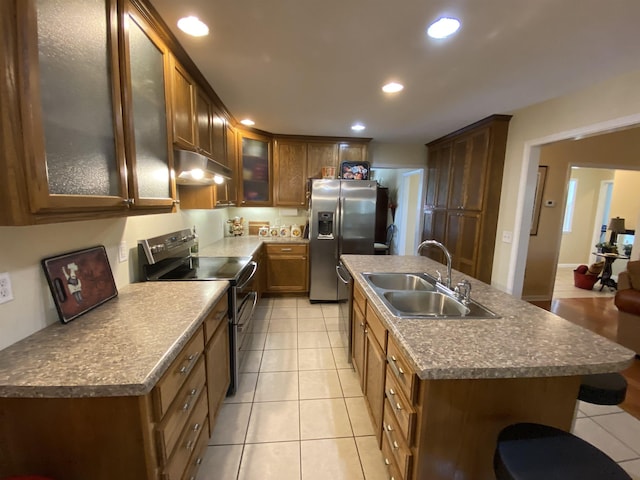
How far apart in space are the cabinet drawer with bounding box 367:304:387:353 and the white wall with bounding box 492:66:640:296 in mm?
2027

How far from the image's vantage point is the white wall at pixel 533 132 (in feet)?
6.49

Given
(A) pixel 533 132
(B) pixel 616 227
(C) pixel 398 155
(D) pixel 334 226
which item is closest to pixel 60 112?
(D) pixel 334 226

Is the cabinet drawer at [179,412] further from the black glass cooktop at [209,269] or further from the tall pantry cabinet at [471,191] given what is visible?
the tall pantry cabinet at [471,191]

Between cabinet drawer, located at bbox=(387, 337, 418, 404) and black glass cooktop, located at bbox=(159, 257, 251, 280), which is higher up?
black glass cooktop, located at bbox=(159, 257, 251, 280)

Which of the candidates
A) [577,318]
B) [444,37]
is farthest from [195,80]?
[577,318]

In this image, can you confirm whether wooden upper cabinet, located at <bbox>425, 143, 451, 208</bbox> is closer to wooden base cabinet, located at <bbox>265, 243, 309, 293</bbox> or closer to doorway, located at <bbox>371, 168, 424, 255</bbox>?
doorway, located at <bbox>371, 168, 424, 255</bbox>

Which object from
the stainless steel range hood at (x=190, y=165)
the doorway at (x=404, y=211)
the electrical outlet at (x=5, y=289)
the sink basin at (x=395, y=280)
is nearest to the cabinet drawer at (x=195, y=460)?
the electrical outlet at (x=5, y=289)

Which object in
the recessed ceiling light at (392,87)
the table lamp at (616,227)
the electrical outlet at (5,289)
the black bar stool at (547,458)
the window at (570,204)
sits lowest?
the black bar stool at (547,458)

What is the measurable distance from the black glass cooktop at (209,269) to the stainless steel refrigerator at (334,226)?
4.37 feet

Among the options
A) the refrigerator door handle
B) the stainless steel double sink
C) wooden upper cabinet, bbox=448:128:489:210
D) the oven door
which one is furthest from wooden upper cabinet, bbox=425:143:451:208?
the oven door

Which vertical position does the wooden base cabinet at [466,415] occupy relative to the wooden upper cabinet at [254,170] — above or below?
below

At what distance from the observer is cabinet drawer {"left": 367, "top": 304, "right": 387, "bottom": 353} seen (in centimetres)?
141

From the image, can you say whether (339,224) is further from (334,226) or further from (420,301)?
(420,301)

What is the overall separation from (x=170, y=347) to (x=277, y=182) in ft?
10.7
